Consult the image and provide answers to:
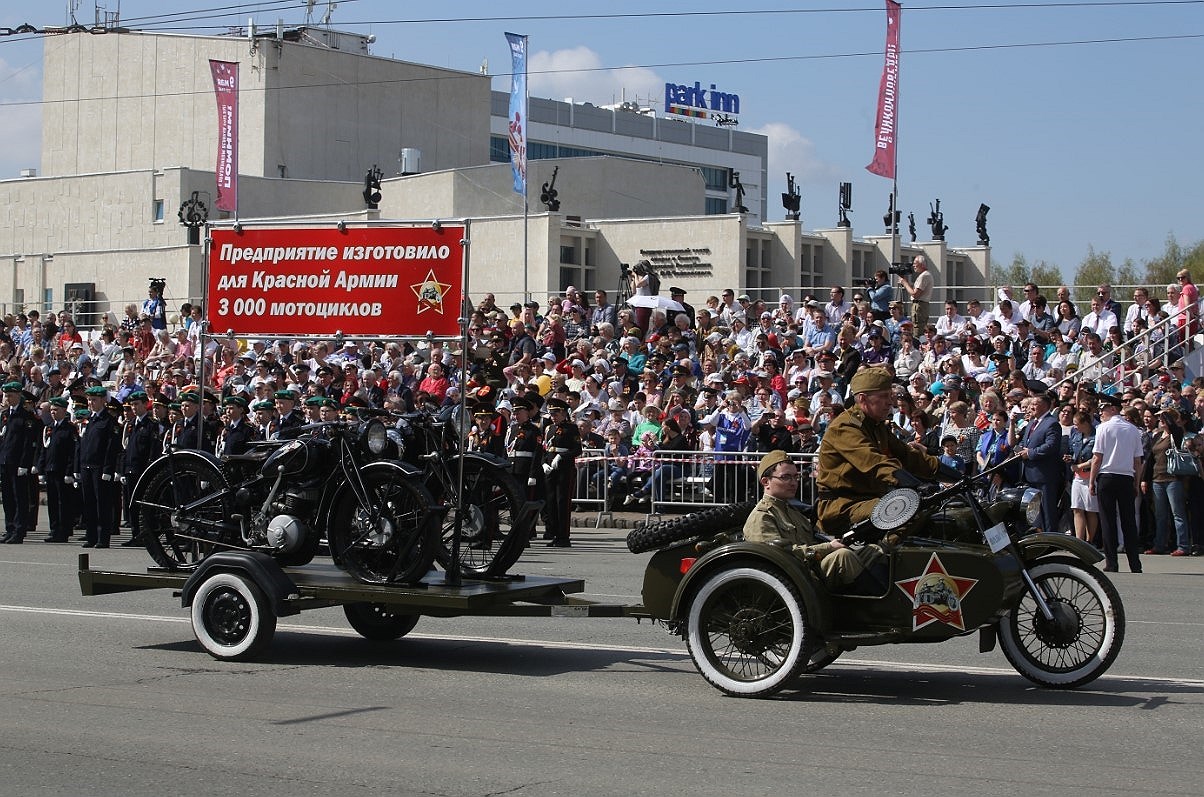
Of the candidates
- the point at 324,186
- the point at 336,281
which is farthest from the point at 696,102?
the point at 336,281

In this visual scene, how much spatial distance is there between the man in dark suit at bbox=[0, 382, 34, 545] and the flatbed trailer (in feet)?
40.6

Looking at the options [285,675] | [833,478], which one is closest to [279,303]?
[285,675]

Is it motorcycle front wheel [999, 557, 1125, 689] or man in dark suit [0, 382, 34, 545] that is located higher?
man in dark suit [0, 382, 34, 545]

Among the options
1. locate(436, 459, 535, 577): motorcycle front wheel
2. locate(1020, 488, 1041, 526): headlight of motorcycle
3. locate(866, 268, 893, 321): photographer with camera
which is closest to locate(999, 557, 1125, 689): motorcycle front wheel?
locate(1020, 488, 1041, 526): headlight of motorcycle

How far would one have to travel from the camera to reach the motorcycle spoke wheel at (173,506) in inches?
432

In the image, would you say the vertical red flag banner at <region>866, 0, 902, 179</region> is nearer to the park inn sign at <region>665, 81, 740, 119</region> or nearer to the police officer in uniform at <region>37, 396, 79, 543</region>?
the police officer in uniform at <region>37, 396, 79, 543</region>

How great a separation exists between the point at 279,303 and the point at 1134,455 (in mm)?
10415

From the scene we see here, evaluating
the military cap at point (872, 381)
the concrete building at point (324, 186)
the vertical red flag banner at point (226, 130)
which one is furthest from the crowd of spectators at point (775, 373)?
the vertical red flag banner at point (226, 130)

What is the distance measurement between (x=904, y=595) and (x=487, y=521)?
10.4 feet

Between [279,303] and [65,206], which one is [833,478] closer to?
[279,303]

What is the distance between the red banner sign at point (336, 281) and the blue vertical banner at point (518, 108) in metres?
26.9

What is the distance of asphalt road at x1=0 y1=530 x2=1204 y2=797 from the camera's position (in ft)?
22.9

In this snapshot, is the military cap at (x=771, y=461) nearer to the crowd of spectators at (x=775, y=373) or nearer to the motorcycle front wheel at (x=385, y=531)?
the motorcycle front wheel at (x=385, y=531)

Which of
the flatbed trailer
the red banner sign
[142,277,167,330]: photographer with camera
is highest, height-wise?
[142,277,167,330]: photographer with camera
